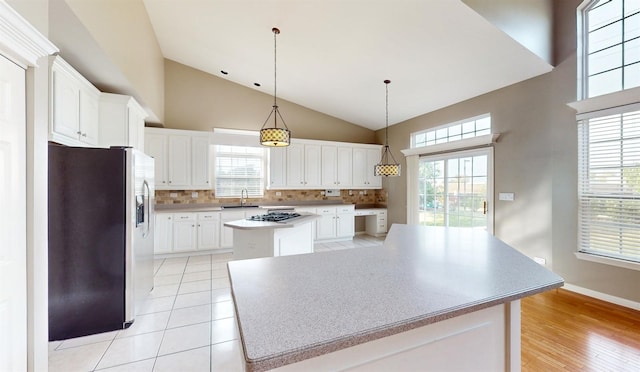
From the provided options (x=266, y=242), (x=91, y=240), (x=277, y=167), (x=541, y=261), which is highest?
(x=277, y=167)

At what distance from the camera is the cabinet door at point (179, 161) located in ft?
15.9

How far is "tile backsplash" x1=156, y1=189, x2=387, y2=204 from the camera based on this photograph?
509 centimetres

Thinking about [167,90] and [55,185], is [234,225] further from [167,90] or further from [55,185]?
[167,90]

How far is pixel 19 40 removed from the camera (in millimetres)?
1354

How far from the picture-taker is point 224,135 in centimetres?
521

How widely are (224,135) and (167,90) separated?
142 cm

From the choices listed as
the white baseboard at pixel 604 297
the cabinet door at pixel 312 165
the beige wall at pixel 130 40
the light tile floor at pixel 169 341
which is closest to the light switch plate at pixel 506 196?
the white baseboard at pixel 604 297

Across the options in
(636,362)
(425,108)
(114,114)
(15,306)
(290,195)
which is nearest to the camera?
(15,306)

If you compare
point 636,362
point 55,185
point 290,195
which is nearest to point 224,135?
point 290,195

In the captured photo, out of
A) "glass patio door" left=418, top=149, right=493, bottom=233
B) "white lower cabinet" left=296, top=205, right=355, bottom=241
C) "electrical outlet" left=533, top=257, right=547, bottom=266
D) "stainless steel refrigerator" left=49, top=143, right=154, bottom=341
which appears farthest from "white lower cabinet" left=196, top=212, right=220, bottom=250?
"electrical outlet" left=533, top=257, right=547, bottom=266

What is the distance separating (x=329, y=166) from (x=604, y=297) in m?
4.74

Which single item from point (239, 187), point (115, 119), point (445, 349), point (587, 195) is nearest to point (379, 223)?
point (239, 187)

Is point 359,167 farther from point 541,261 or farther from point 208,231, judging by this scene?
point 541,261

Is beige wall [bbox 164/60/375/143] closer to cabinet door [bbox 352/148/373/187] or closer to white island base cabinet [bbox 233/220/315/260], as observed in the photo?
cabinet door [bbox 352/148/373/187]
